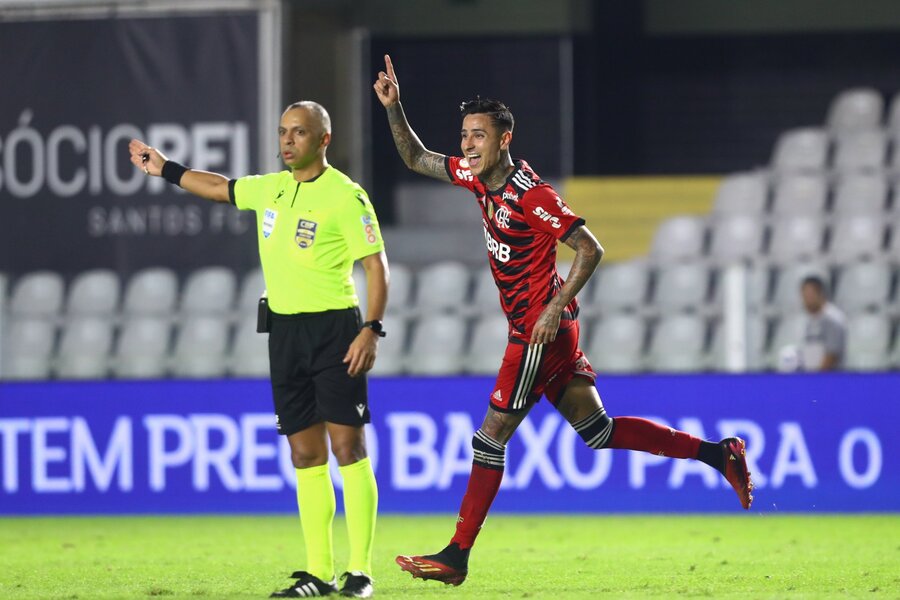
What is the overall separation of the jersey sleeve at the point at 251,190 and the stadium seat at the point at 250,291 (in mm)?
4662

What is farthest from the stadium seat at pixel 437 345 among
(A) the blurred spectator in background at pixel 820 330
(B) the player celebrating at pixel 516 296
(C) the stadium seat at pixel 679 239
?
(B) the player celebrating at pixel 516 296

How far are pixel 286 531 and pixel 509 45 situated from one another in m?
7.77

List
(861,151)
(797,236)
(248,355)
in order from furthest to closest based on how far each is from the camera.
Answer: (861,151), (797,236), (248,355)

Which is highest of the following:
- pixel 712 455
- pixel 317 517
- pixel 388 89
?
pixel 388 89

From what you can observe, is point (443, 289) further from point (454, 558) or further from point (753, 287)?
point (454, 558)

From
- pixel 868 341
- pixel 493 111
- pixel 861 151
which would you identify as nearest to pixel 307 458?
pixel 493 111

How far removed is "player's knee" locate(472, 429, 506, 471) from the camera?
264 inches

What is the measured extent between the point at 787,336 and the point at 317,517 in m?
5.05

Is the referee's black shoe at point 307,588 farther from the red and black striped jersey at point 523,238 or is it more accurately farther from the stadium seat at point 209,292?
the stadium seat at point 209,292

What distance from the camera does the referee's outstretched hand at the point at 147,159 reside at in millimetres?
6715

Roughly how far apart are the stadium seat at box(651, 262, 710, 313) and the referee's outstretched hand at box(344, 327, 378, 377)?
15.7 ft

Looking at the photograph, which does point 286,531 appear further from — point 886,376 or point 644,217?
point 644,217

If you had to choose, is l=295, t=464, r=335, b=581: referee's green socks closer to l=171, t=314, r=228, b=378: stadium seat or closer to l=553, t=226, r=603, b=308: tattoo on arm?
l=553, t=226, r=603, b=308: tattoo on arm

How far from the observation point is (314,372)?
6.45 meters
